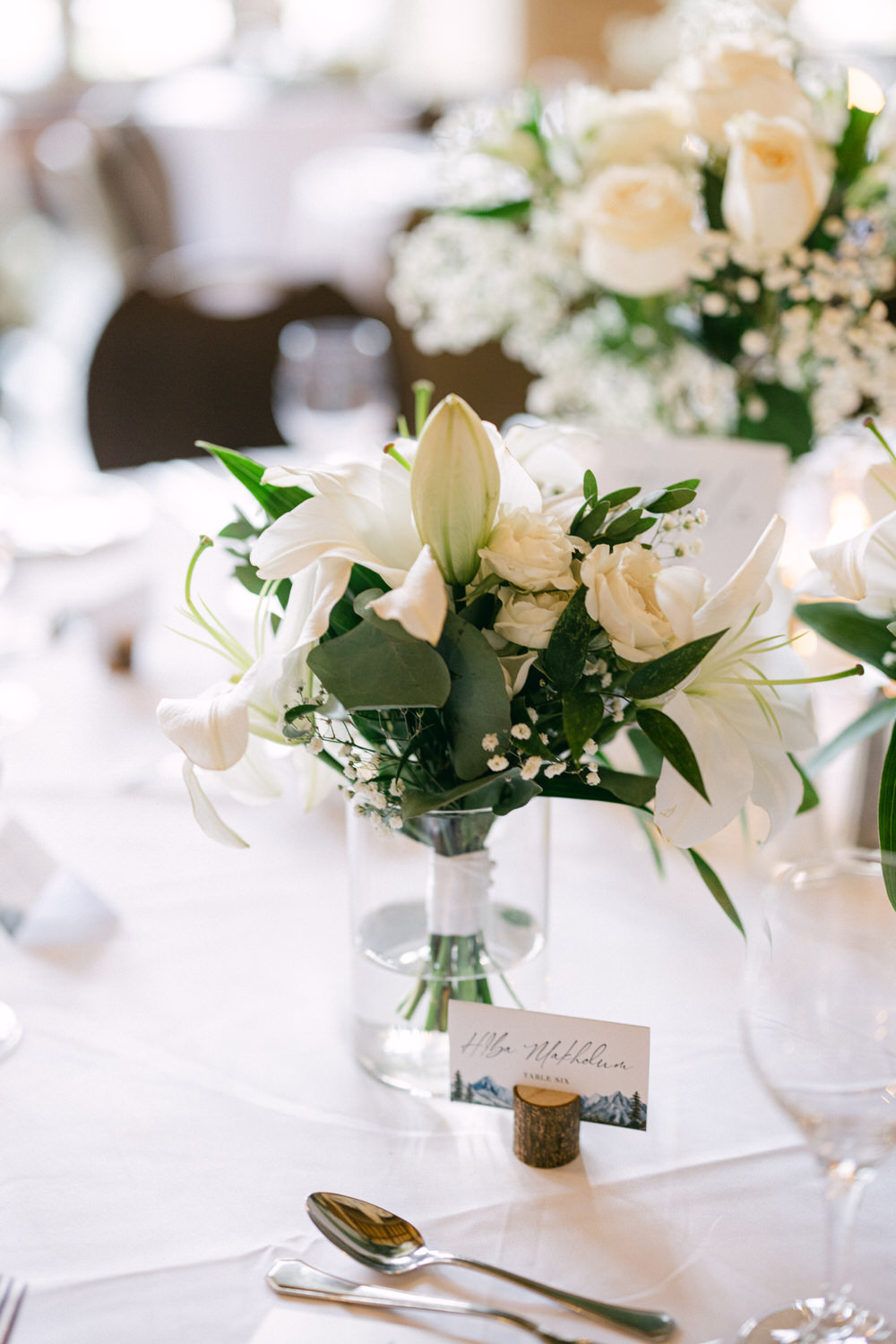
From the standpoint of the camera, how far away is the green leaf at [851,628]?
2.61 feet

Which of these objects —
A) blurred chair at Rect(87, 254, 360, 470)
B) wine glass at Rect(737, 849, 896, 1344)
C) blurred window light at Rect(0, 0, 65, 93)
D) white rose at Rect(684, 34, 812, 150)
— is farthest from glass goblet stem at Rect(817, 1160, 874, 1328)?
blurred window light at Rect(0, 0, 65, 93)

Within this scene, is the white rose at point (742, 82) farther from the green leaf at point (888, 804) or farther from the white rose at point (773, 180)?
the green leaf at point (888, 804)

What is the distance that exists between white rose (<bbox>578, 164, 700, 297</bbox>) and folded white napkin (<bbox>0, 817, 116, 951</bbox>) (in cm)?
72

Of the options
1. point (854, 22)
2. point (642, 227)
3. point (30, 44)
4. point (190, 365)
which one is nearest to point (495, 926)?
point (642, 227)

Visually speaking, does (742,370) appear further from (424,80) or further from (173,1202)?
(424,80)

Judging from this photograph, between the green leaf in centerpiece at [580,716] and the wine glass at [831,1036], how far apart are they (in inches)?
4.7

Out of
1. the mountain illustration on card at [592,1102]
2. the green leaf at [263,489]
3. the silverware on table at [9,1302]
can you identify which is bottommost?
the silverware on table at [9,1302]

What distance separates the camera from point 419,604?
0.50 meters

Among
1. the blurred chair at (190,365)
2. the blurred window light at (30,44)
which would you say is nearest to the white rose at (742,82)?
the blurred chair at (190,365)

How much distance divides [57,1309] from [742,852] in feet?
1.99

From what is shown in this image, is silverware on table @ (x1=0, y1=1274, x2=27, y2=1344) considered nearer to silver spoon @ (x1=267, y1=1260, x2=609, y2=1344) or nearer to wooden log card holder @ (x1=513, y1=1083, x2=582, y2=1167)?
silver spoon @ (x1=267, y1=1260, x2=609, y2=1344)

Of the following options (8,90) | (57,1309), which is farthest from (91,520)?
(8,90)

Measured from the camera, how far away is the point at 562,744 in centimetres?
65

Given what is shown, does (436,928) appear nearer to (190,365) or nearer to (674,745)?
(674,745)
